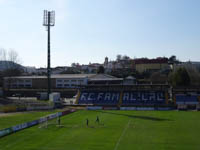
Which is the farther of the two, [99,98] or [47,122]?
[99,98]

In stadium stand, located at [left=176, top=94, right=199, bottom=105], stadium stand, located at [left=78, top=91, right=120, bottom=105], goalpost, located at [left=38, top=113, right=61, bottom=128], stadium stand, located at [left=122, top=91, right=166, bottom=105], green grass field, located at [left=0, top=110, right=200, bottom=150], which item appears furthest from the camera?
stadium stand, located at [left=78, top=91, right=120, bottom=105]

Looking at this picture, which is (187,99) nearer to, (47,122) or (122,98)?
(122,98)

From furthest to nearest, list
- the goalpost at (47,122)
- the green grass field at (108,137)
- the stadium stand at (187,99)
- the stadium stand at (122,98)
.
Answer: the stadium stand at (122,98) → the stadium stand at (187,99) → the goalpost at (47,122) → the green grass field at (108,137)

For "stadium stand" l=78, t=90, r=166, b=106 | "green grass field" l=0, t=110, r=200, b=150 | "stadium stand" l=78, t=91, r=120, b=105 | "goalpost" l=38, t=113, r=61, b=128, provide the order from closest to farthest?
"green grass field" l=0, t=110, r=200, b=150 → "goalpost" l=38, t=113, r=61, b=128 → "stadium stand" l=78, t=90, r=166, b=106 → "stadium stand" l=78, t=91, r=120, b=105

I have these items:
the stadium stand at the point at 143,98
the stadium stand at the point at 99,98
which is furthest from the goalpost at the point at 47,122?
the stadium stand at the point at 143,98

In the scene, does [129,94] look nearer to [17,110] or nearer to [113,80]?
[113,80]

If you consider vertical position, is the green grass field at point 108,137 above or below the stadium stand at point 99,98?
below

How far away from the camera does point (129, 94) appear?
62812 mm

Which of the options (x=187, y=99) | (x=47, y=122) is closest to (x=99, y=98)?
(x=187, y=99)

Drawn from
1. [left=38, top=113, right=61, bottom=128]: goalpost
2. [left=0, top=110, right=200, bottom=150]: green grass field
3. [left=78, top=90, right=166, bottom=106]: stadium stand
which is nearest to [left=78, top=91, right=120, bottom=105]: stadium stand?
[left=78, top=90, right=166, bottom=106]: stadium stand

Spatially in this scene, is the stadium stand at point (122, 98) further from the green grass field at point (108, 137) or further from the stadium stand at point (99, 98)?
the green grass field at point (108, 137)

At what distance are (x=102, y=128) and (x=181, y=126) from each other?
35.0ft

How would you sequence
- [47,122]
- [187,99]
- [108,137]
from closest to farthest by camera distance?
1. [108,137]
2. [47,122]
3. [187,99]

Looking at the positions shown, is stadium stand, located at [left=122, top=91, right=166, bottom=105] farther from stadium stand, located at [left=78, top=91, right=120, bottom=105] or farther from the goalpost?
the goalpost
